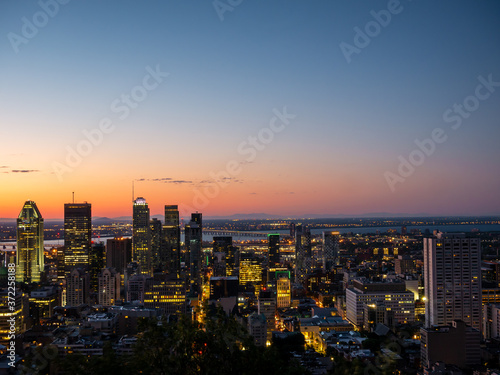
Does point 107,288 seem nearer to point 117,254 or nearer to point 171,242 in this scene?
point 117,254

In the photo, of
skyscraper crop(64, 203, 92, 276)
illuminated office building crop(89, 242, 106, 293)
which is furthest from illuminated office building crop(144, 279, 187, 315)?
skyscraper crop(64, 203, 92, 276)

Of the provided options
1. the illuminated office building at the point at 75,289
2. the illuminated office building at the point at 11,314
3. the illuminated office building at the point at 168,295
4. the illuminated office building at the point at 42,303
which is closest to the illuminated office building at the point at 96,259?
the illuminated office building at the point at 75,289

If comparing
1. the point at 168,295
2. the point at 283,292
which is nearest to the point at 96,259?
the point at 168,295

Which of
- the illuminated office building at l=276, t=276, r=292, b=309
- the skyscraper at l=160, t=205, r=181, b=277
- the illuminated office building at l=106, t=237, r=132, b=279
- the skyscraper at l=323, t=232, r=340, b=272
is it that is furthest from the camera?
the skyscraper at l=323, t=232, r=340, b=272

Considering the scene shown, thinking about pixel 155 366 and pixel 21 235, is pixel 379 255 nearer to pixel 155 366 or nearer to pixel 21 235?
pixel 21 235

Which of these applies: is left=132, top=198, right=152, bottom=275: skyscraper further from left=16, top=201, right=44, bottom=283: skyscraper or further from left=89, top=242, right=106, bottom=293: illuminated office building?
left=16, top=201, right=44, bottom=283: skyscraper

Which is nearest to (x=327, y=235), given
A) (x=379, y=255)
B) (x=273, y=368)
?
(x=379, y=255)
